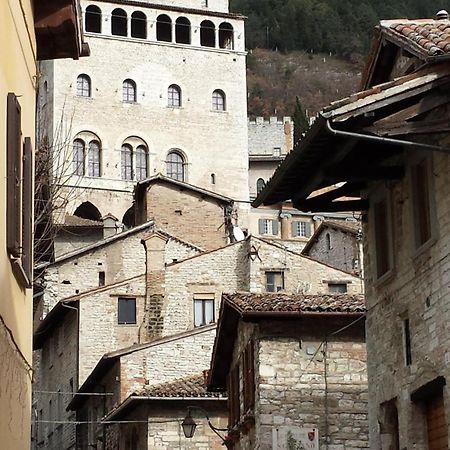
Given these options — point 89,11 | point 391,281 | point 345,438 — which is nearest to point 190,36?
point 89,11

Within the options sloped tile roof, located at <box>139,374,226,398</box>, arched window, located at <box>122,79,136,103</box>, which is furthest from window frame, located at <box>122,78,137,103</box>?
sloped tile roof, located at <box>139,374,226,398</box>

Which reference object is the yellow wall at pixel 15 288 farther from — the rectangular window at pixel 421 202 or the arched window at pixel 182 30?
the arched window at pixel 182 30

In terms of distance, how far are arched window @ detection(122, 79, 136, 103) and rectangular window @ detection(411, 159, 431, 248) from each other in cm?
6584

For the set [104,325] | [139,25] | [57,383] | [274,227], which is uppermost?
[139,25]

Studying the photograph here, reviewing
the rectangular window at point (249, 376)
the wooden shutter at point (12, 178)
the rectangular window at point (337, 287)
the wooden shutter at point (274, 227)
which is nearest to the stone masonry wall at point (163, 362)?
the rectangular window at point (337, 287)

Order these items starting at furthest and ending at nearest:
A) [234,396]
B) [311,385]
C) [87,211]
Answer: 1. [87,211]
2. [234,396]
3. [311,385]

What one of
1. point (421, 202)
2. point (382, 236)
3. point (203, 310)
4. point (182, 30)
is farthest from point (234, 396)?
point (182, 30)

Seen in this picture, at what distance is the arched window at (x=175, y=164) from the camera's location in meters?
79.1

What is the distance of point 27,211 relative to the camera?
11648mm

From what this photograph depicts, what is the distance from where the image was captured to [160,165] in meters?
79.2

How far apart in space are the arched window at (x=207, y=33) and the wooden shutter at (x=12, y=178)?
72.6 meters

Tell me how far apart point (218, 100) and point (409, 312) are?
218 feet

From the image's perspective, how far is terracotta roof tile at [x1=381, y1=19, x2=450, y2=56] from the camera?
43.9 ft

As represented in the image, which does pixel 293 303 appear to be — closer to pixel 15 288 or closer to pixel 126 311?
pixel 15 288
